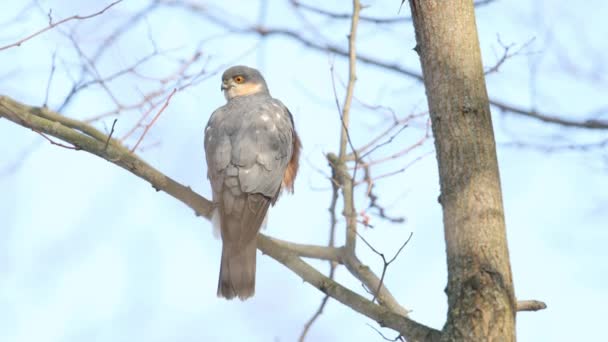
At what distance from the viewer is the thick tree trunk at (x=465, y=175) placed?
2992 millimetres

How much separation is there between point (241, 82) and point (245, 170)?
1850mm

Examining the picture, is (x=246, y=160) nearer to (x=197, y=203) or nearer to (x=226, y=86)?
(x=197, y=203)

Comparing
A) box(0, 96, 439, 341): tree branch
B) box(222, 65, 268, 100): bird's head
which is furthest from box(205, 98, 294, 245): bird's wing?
box(222, 65, 268, 100): bird's head

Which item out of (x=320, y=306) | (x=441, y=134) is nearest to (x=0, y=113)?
(x=320, y=306)

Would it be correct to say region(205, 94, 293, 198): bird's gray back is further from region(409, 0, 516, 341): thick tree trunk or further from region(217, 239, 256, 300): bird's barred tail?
region(409, 0, 516, 341): thick tree trunk

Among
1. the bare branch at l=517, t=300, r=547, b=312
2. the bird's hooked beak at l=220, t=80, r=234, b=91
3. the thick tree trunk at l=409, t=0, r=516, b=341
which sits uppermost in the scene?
the bird's hooked beak at l=220, t=80, r=234, b=91

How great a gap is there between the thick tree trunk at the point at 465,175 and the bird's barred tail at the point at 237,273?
1.72 meters

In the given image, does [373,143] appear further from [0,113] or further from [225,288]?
[0,113]

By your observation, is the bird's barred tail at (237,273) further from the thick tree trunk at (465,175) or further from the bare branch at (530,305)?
the bare branch at (530,305)

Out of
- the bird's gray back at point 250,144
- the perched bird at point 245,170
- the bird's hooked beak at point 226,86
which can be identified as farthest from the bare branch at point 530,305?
the bird's hooked beak at point 226,86

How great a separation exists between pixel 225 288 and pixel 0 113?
1.64 meters

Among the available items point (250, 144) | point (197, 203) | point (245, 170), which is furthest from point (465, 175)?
point (250, 144)

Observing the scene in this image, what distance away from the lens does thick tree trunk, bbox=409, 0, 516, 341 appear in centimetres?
299

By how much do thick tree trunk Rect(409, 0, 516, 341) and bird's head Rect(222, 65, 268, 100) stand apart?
3236 mm
